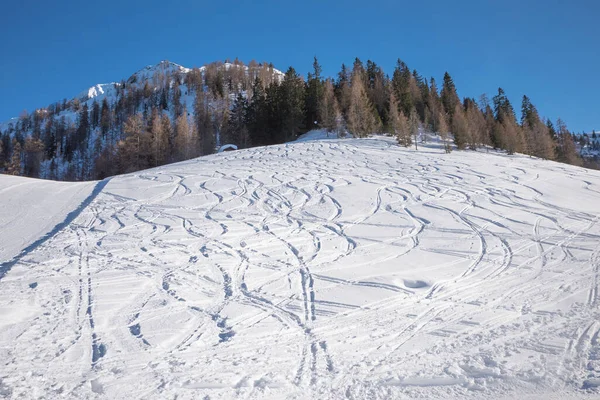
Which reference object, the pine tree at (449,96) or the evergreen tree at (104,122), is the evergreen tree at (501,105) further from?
the evergreen tree at (104,122)

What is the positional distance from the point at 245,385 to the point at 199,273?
4.03 metres

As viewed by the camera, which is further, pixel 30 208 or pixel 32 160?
pixel 32 160

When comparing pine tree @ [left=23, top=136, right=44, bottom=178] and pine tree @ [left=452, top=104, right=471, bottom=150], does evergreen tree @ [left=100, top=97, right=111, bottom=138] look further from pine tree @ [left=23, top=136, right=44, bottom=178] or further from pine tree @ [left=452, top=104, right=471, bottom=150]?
pine tree @ [left=452, top=104, right=471, bottom=150]

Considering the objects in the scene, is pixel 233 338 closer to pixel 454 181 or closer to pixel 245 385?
pixel 245 385

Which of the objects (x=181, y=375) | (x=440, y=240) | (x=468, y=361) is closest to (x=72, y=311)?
(x=181, y=375)

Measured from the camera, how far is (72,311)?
5.40 metres

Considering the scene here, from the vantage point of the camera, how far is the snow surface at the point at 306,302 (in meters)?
3.73

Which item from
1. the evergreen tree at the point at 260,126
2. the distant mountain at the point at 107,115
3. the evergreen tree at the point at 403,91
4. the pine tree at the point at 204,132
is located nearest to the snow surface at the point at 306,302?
the evergreen tree at the point at 260,126

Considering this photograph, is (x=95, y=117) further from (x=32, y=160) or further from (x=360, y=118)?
(x=360, y=118)

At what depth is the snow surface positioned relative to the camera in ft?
12.2

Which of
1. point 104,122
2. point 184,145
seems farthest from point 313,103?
Result: point 104,122

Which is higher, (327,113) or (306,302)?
(327,113)

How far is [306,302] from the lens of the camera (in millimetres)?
5938

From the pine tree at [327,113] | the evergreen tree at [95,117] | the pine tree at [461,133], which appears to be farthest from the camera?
the evergreen tree at [95,117]
